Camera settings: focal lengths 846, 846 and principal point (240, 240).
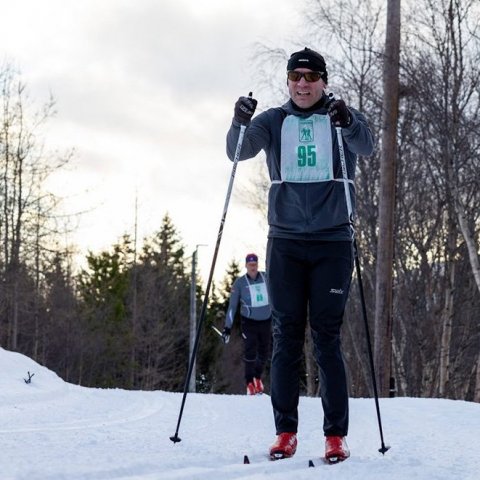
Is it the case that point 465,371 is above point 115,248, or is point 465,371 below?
below

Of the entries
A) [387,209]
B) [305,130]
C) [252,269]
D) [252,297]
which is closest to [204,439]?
[305,130]

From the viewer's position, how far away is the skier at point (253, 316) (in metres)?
10.8

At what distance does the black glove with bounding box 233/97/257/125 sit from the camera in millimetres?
4156

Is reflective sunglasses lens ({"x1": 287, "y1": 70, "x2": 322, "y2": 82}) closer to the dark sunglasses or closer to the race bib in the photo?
the dark sunglasses

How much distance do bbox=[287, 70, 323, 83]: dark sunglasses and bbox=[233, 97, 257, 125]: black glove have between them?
236 millimetres

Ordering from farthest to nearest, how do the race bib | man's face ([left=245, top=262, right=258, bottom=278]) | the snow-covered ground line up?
man's face ([left=245, top=262, right=258, bottom=278]) → the race bib → the snow-covered ground

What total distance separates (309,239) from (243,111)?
71 cm

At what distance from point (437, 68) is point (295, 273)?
41.3 feet

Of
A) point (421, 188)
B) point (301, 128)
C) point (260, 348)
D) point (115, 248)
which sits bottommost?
point (260, 348)

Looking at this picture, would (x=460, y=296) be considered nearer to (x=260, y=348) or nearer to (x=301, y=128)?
(x=260, y=348)

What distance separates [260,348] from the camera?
1105cm

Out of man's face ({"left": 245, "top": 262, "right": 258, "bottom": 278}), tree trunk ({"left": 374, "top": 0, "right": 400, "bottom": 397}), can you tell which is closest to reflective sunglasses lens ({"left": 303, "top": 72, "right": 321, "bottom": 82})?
man's face ({"left": 245, "top": 262, "right": 258, "bottom": 278})

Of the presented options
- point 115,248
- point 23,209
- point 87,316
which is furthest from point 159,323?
point 23,209

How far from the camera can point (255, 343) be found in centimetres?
1096
